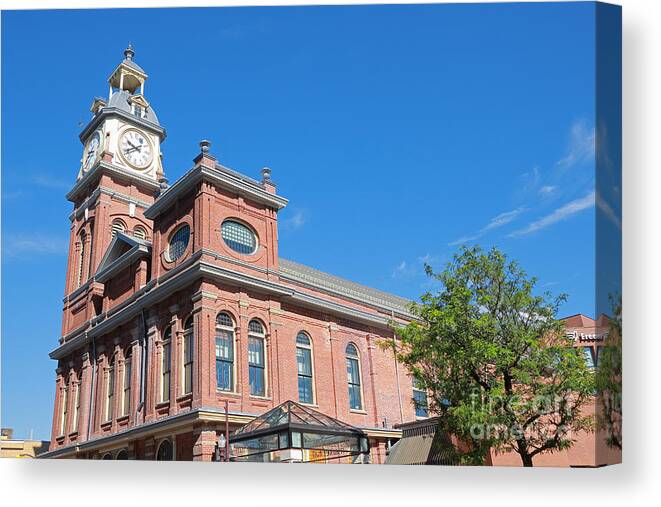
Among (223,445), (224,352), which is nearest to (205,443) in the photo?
(223,445)

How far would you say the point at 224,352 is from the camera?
23219mm

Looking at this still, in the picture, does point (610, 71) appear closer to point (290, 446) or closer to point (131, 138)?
point (290, 446)

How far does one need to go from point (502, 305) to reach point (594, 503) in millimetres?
5678

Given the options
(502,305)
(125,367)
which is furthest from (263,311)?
(502,305)

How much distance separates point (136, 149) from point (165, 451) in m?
17.7

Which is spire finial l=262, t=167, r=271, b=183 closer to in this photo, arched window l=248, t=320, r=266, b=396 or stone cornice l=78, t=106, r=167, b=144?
arched window l=248, t=320, r=266, b=396

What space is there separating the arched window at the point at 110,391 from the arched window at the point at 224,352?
283 inches

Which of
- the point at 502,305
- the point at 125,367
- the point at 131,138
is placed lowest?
the point at 125,367

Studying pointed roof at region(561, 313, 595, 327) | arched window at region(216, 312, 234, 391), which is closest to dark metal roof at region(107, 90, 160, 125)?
arched window at region(216, 312, 234, 391)

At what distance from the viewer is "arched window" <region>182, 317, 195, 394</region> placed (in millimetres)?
23078

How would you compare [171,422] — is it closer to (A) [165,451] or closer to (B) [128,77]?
(A) [165,451]

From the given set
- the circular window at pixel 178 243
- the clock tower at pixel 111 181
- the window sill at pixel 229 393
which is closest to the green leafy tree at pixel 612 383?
the window sill at pixel 229 393

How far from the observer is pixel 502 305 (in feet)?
60.3

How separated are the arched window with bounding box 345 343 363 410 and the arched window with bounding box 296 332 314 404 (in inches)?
85.4
